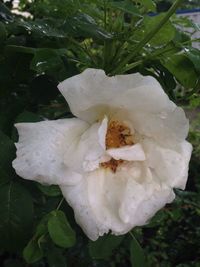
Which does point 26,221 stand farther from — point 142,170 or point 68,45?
point 68,45

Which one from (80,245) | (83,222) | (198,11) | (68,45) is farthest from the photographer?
(198,11)

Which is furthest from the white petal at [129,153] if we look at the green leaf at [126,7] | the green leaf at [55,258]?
the green leaf at [55,258]

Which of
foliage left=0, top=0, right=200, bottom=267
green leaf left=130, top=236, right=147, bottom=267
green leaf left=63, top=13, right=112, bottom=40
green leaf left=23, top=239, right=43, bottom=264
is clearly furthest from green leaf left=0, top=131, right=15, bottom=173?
green leaf left=130, top=236, right=147, bottom=267

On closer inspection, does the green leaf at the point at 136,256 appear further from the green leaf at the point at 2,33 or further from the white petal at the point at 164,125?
the green leaf at the point at 2,33

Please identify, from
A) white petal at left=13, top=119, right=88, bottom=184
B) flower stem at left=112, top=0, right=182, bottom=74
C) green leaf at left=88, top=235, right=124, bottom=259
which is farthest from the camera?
green leaf at left=88, top=235, right=124, bottom=259

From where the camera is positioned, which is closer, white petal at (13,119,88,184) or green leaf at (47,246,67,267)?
white petal at (13,119,88,184)

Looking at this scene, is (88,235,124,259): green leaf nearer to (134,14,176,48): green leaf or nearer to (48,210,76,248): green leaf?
(48,210,76,248): green leaf

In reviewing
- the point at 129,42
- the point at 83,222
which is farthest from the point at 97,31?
the point at 83,222

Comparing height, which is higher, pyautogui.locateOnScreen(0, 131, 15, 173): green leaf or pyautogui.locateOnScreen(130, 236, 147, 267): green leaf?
pyautogui.locateOnScreen(0, 131, 15, 173): green leaf
